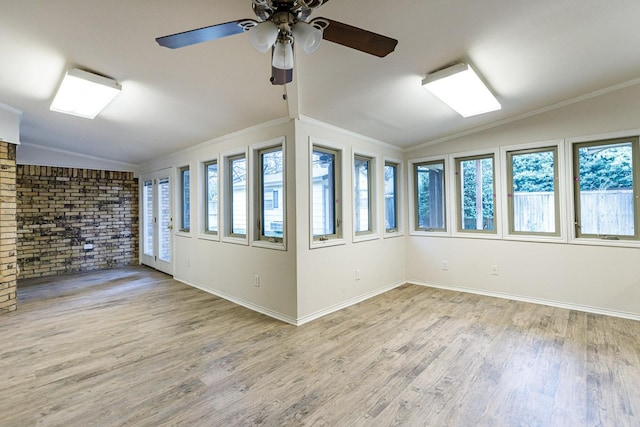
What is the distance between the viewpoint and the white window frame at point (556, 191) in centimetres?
375

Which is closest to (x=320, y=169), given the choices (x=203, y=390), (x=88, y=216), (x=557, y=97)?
(x=203, y=390)

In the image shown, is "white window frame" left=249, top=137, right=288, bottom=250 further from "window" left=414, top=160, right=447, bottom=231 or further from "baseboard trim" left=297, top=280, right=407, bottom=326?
"window" left=414, top=160, right=447, bottom=231

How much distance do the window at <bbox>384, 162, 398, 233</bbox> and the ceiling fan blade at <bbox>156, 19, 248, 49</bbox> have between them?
358 centimetres

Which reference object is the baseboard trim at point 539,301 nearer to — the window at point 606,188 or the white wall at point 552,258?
the white wall at point 552,258

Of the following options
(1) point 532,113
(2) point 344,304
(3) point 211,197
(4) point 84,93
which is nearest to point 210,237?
(3) point 211,197

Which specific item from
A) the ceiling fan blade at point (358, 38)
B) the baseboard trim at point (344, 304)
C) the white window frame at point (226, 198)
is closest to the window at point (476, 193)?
the baseboard trim at point (344, 304)

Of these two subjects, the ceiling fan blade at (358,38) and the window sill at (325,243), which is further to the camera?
the window sill at (325,243)

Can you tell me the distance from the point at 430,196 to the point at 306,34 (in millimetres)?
3907

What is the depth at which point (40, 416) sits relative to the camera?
1.87m

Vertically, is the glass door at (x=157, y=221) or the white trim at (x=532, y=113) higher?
the white trim at (x=532, y=113)

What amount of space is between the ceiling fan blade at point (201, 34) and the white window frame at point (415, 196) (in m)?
3.90

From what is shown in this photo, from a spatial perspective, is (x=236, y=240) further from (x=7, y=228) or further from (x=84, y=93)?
(x=7, y=228)

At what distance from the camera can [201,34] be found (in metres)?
1.47

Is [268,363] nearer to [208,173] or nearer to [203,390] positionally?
[203,390]
